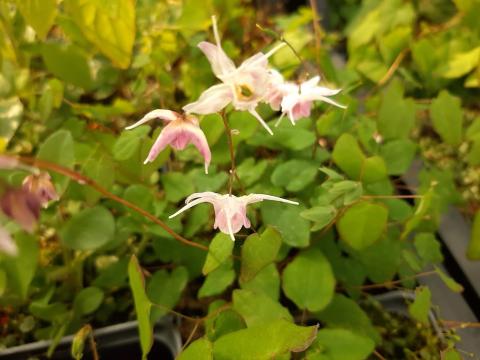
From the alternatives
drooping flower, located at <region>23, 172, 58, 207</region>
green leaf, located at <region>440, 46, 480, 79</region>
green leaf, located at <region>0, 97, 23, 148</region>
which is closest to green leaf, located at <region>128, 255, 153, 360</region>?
drooping flower, located at <region>23, 172, 58, 207</region>

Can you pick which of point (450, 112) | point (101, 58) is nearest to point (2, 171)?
point (101, 58)

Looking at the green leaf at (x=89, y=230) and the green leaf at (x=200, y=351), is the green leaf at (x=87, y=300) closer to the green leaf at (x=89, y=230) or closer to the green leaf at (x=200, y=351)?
the green leaf at (x=89, y=230)

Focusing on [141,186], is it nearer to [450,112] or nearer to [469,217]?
[450,112]

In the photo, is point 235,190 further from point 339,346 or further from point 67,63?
point 67,63

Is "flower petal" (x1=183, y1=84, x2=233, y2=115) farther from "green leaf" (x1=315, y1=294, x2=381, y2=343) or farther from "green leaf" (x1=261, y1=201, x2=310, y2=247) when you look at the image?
"green leaf" (x1=315, y1=294, x2=381, y2=343)

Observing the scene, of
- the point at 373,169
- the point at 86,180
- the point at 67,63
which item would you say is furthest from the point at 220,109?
the point at 67,63

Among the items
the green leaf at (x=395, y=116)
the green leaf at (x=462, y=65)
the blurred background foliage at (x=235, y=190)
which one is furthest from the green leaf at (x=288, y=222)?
the green leaf at (x=462, y=65)

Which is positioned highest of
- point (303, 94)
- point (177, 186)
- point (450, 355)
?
point (303, 94)
